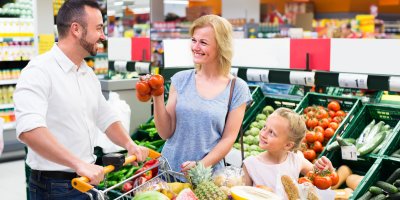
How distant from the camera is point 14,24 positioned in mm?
7738

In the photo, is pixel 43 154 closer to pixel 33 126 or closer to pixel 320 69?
pixel 33 126

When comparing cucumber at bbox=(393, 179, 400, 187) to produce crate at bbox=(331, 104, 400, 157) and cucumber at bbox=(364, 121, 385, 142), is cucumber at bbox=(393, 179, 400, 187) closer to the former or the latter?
cucumber at bbox=(364, 121, 385, 142)

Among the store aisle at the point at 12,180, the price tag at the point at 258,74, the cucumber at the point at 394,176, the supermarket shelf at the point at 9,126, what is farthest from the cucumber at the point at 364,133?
the supermarket shelf at the point at 9,126

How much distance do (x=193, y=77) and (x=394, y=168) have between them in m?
1.52

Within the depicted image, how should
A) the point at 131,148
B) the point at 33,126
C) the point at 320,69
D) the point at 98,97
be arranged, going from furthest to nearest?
the point at 320,69, the point at 98,97, the point at 131,148, the point at 33,126

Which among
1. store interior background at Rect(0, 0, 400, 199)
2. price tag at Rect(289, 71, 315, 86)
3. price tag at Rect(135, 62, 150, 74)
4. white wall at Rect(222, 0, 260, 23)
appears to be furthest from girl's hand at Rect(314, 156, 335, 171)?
white wall at Rect(222, 0, 260, 23)

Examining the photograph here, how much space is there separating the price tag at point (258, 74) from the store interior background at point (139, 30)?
77 cm

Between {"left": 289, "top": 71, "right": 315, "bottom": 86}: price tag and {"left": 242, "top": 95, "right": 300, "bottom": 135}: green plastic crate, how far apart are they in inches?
9.1

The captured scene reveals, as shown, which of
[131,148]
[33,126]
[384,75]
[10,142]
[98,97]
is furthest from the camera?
[10,142]

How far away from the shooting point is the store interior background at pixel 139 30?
6593 millimetres

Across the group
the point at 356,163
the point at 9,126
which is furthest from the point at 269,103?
the point at 9,126

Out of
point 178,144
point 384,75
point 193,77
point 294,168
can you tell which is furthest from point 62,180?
point 384,75

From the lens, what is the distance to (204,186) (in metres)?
2.01

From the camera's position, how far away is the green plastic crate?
14.9 ft
